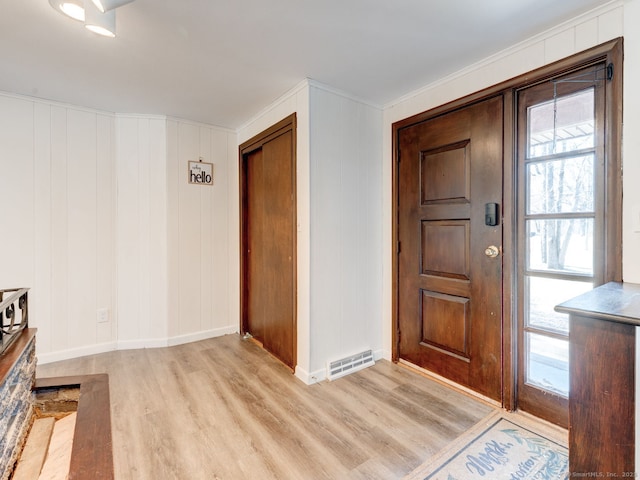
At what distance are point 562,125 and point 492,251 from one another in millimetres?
808

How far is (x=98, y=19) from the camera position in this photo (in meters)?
1.47

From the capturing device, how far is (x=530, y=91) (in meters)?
1.90

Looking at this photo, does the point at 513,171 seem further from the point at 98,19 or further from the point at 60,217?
the point at 60,217

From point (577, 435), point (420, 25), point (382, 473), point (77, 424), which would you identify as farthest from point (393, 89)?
point (77, 424)

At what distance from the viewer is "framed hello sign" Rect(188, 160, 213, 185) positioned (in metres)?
3.27

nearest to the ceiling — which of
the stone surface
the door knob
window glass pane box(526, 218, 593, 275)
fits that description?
window glass pane box(526, 218, 593, 275)

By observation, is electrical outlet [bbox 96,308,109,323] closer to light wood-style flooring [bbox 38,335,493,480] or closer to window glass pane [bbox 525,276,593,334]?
light wood-style flooring [bbox 38,335,493,480]

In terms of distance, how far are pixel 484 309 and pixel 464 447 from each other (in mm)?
835

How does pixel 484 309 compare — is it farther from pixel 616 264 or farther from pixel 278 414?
pixel 278 414

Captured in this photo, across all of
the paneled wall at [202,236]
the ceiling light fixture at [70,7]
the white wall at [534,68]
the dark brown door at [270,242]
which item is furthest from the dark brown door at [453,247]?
the ceiling light fixture at [70,7]

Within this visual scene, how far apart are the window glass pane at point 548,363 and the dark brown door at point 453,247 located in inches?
6.7

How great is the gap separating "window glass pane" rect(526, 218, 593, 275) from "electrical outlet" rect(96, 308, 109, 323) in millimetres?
3516

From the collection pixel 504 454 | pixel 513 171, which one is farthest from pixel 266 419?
pixel 513 171

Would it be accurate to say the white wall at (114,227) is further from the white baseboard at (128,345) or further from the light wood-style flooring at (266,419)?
the light wood-style flooring at (266,419)
